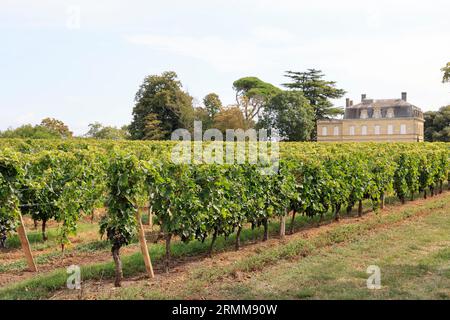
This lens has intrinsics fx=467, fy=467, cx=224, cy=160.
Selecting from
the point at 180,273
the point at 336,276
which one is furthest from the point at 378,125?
the point at 180,273

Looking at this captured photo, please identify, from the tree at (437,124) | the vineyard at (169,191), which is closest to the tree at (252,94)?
the tree at (437,124)

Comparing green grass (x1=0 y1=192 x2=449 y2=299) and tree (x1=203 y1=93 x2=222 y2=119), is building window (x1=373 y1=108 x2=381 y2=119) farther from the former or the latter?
green grass (x1=0 y1=192 x2=449 y2=299)

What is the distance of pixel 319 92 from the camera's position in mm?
76375

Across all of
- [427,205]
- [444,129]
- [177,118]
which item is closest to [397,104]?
[444,129]

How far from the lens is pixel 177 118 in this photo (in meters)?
57.9

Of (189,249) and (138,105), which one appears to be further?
(138,105)

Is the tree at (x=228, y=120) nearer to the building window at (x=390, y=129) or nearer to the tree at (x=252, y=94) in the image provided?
the tree at (x=252, y=94)

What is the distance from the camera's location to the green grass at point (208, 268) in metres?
6.86

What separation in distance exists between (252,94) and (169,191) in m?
73.3

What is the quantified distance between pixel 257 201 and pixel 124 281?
11.5 ft

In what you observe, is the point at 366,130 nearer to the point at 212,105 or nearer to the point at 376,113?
the point at 376,113

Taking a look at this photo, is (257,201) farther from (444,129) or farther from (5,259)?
(444,129)

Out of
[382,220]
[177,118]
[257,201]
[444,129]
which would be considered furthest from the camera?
[444,129]
